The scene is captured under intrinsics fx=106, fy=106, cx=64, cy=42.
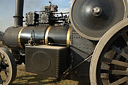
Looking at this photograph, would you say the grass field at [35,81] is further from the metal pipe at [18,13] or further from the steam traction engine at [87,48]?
the metal pipe at [18,13]

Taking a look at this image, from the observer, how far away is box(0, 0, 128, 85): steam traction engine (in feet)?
5.35

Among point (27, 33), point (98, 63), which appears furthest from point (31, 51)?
point (98, 63)

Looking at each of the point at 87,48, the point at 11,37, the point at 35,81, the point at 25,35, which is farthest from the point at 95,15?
the point at 11,37

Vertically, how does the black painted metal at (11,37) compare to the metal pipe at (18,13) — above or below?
below

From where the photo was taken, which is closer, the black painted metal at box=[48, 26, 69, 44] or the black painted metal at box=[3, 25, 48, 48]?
the black painted metal at box=[48, 26, 69, 44]

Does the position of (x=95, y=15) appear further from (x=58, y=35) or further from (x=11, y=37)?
(x=11, y=37)

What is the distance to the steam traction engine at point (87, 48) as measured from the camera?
5.35 ft

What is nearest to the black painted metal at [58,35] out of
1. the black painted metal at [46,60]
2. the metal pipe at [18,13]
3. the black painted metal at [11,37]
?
the black painted metal at [46,60]

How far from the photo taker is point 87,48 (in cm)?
278

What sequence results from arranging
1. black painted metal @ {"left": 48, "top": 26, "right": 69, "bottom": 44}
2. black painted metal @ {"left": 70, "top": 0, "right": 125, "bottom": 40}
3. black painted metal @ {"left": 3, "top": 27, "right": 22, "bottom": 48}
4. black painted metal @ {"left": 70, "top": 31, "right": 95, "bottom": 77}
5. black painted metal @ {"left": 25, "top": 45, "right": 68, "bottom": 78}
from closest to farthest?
black painted metal @ {"left": 70, "top": 0, "right": 125, "bottom": 40} → black painted metal @ {"left": 25, "top": 45, "right": 68, "bottom": 78} → black painted metal @ {"left": 70, "top": 31, "right": 95, "bottom": 77} → black painted metal @ {"left": 48, "top": 26, "right": 69, "bottom": 44} → black painted metal @ {"left": 3, "top": 27, "right": 22, "bottom": 48}

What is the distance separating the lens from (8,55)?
3.17m

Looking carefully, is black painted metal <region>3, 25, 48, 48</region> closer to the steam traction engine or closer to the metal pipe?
the steam traction engine

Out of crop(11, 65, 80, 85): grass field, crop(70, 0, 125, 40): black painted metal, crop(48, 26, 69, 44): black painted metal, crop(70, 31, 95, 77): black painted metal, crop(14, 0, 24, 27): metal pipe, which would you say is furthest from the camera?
crop(14, 0, 24, 27): metal pipe

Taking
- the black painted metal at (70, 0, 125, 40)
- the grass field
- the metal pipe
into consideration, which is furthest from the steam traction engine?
the metal pipe
